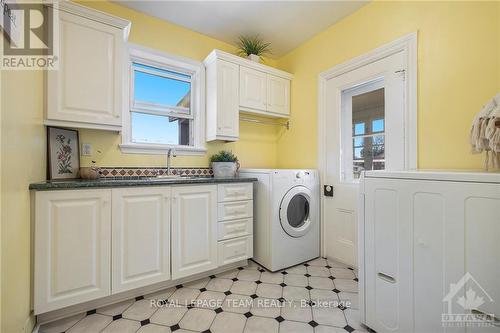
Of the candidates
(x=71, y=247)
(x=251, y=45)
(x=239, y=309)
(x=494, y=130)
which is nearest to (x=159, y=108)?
(x=251, y=45)

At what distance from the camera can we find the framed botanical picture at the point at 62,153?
1750mm

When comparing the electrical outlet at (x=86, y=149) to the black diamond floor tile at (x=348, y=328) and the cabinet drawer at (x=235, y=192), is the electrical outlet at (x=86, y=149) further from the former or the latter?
the black diamond floor tile at (x=348, y=328)

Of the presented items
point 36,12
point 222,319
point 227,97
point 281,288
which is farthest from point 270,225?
point 36,12

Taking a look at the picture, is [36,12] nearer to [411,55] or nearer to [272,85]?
[272,85]

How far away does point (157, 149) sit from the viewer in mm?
2330

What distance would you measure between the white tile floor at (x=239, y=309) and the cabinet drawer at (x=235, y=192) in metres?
0.73

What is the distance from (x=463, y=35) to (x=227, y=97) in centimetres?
196

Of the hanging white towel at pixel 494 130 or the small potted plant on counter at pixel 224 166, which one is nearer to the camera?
the hanging white towel at pixel 494 130

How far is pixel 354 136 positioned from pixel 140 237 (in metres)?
2.17

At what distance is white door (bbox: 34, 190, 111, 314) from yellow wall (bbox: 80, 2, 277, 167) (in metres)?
0.71

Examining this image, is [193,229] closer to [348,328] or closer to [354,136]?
[348,328]

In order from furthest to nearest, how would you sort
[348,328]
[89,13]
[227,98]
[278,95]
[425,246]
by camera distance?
[278,95]
[227,98]
[89,13]
[348,328]
[425,246]

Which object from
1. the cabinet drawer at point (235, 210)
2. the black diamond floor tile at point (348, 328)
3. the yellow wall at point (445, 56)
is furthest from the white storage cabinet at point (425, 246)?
the cabinet drawer at point (235, 210)

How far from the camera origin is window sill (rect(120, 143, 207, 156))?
2.18m
